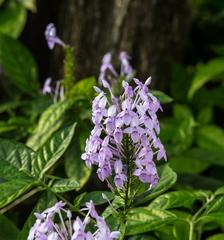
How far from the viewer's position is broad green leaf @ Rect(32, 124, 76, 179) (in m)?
1.58

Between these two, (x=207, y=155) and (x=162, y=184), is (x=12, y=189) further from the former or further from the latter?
(x=207, y=155)

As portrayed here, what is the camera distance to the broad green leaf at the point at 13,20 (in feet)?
9.18

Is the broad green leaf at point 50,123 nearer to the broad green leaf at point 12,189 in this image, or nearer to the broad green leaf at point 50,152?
the broad green leaf at point 50,152

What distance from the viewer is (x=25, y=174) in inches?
61.5

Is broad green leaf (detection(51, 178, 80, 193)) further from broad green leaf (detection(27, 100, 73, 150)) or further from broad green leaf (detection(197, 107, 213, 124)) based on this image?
broad green leaf (detection(197, 107, 213, 124))

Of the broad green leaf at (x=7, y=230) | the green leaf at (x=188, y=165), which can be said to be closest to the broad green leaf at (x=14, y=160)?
the broad green leaf at (x=7, y=230)

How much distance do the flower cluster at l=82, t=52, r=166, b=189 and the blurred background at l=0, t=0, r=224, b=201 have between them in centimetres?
99

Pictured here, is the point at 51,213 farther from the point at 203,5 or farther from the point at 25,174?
the point at 203,5

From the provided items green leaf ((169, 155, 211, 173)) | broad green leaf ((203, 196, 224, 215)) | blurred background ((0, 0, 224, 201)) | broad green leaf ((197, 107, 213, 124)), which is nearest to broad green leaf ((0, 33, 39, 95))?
blurred background ((0, 0, 224, 201))

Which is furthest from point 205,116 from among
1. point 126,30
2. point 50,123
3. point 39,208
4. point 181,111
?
point 39,208

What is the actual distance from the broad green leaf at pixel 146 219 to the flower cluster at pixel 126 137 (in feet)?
0.31

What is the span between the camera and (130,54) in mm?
2742

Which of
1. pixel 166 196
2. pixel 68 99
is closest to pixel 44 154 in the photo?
pixel 166 196

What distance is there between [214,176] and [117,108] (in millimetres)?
1359
